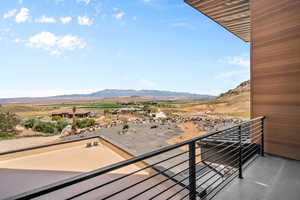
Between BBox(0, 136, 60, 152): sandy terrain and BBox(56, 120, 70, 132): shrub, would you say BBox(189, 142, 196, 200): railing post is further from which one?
BBox(56, 120, 70, 132): shrub

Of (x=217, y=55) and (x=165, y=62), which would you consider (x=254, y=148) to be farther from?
(x=165, y=62)

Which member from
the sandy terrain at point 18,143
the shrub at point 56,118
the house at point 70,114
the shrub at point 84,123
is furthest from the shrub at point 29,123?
the sandy terrain at point 18,143

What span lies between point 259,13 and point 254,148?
7.84 ft

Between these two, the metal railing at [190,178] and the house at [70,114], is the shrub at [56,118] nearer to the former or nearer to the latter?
the house at [70,114]

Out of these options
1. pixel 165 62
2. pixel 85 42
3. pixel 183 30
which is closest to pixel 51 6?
pixel 85 42

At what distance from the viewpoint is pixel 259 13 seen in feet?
9.52

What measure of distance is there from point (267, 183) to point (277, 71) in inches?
69.2

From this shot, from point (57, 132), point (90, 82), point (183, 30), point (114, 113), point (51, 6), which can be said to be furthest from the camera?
point (90, 82)

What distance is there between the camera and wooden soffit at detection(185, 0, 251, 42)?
11.6 feet

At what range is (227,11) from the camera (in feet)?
12.7

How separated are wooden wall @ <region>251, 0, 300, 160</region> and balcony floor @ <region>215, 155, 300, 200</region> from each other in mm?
394

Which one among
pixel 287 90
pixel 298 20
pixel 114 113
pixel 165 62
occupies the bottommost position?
pixel 114 113

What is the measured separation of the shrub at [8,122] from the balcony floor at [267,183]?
56.0 feet

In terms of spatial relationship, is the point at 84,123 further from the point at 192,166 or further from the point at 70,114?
the point at 192,166
